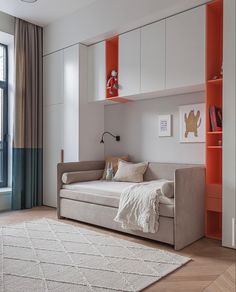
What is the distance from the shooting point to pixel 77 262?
2.29m

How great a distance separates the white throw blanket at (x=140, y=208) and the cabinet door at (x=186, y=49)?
4.11 feet

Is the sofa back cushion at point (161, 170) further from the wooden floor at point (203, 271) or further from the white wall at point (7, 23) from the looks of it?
the white wall at point (7, 23)

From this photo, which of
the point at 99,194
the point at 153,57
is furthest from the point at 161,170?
the point at 153,57

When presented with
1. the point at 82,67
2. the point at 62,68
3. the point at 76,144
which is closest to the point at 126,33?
the point at 82,67

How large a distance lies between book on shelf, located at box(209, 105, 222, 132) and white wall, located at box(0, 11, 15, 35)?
331cm

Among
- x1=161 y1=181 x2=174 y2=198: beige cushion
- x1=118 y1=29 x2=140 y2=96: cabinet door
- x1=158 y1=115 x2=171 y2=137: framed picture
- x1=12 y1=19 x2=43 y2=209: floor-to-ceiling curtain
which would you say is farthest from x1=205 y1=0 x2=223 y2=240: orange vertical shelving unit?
x1=12 y1=19 x2=43 y2=209: floor-to-ceiling curtain

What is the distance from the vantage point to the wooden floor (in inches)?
75.3

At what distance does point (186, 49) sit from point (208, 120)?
851mm

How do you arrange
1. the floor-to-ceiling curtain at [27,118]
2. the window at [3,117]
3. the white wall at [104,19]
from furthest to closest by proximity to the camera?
the window at [3,117]
the floor-to-ceiling curtain at [27,118]
the white wall at [104,19]

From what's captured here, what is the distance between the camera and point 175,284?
1954mm

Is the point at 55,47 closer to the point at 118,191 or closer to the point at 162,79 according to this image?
the point at 162,79

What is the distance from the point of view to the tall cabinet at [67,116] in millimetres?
4160

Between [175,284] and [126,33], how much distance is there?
120 inches

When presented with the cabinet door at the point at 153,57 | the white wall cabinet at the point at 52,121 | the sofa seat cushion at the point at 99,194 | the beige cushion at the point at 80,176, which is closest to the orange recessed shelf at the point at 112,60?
the cabinet door at the point at 153,57
